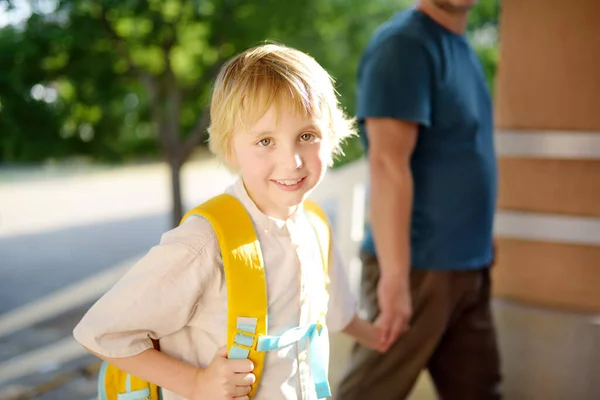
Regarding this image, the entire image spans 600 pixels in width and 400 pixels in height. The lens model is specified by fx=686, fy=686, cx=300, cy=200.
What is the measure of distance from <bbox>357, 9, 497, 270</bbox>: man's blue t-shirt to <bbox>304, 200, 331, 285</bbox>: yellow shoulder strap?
0.36m

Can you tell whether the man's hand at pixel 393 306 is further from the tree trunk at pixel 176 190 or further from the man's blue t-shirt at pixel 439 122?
the tree trunk at pixel 176 190

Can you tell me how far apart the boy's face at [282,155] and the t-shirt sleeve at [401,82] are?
17.1 inches

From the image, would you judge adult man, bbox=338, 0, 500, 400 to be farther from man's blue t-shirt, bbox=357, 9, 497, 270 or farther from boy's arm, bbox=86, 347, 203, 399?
boy's arm, bbox=86, 347, 203, 399

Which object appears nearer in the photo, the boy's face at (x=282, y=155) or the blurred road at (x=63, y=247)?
the boy's face at (x=282, y=155)

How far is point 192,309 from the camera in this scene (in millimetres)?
900

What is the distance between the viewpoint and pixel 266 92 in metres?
0.88

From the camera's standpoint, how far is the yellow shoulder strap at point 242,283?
87 centimetres

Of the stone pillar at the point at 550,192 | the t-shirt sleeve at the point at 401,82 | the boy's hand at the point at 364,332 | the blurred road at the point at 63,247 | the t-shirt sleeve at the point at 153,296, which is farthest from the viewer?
the blurred road at the point at 63,247

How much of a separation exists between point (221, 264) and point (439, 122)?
67cm

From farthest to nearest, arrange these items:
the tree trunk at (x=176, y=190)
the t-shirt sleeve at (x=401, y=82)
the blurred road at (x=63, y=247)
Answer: the tree trunk at (x=176, y=190), the blurred road at (x=63, y=247), the t-shirt sleeve at (x=401, y=82)

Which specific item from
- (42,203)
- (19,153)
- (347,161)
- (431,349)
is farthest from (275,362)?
(42,203)

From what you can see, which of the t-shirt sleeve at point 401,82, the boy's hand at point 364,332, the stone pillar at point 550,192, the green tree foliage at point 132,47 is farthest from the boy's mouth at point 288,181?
the green tree foliage at point 132,47

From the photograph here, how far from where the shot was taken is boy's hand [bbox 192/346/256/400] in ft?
2.88

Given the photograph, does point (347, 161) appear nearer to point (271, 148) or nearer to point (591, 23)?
point (591, 23)
